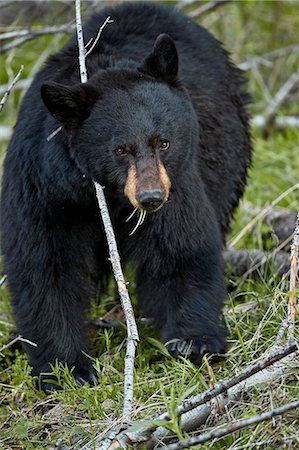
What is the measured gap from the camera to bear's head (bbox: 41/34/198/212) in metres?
4.18

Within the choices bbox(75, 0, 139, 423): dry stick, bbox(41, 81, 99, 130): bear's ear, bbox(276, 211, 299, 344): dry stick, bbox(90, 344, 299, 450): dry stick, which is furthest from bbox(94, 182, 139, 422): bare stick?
bbox(276, 211, 299, 344): dry stick

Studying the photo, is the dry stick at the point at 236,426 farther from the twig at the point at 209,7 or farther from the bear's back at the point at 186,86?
the twig at the point at 209,7

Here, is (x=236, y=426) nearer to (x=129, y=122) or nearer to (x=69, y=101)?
(x=129, y=122)

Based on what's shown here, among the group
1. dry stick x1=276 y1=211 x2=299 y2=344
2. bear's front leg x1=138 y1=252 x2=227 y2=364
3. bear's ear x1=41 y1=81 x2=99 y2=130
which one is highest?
bear's ear x1=41 y1=81 x2=99 y2=130

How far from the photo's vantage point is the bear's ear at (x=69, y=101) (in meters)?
4.22

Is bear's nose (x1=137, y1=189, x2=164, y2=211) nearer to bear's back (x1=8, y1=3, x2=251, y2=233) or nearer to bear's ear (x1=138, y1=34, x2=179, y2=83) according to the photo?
bear's back (x1=8, y1=3, x2=251, y2=233)

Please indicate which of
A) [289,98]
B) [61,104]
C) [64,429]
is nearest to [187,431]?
[64,429]

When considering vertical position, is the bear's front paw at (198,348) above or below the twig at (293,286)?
below

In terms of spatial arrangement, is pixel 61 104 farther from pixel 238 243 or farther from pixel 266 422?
pixel 238 243

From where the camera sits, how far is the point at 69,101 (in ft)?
14.0

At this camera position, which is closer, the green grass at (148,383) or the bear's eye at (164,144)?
the green grass at (148,383)

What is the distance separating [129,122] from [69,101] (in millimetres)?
290

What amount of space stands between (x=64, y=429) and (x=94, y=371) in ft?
2.01

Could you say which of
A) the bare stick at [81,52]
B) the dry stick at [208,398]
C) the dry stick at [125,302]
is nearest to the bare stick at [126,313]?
the dry stick at [125,302]
